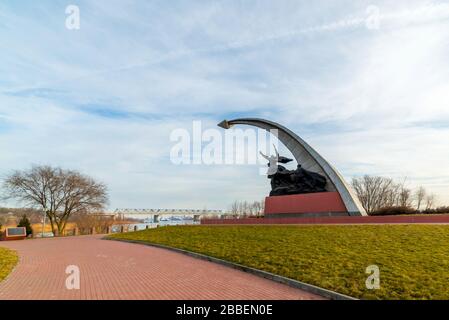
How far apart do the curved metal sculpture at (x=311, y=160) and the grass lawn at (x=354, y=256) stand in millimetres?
5706

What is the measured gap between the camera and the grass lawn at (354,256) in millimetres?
→ 6607

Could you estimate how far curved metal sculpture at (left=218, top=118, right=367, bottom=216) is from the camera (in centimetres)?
2030

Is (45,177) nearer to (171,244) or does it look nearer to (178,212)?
(171,244)

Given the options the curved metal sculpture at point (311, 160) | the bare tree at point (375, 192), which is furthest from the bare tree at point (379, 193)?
the curved metal sculpture at point (311, 160)

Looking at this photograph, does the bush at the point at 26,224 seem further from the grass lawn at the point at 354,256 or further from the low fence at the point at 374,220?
the low fence at the point at 374,220

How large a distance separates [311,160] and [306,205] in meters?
3.79

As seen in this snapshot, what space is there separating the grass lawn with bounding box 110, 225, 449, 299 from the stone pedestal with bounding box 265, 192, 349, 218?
6.00 meters

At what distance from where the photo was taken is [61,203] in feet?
99.6

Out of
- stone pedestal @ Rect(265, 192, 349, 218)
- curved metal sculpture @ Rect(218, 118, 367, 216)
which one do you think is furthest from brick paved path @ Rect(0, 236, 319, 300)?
curved metal sculpture @ Rect(218, 118, 367, 216)

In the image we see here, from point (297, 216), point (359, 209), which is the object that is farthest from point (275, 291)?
point (297, 216)

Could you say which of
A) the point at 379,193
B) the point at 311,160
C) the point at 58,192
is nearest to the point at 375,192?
the point at 379,193

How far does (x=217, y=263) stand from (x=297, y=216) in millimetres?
13138

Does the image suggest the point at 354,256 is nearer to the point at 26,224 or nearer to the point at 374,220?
the point at 374,220

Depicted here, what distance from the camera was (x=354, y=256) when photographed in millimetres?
9383
